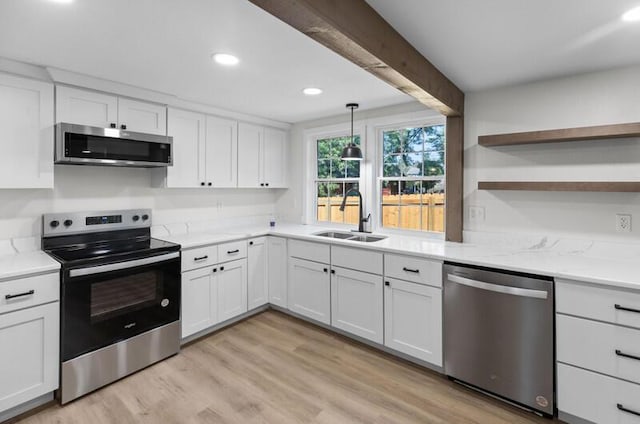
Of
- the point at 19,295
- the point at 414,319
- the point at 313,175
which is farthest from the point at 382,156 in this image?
the point at 19,295

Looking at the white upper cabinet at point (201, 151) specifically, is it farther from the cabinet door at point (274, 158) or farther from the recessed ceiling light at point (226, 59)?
the recessed ceiling light at point (226, 59)

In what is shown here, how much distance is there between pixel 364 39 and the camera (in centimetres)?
151

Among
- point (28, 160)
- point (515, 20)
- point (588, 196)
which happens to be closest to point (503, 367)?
point (588, 196)

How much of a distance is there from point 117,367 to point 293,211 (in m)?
2.51

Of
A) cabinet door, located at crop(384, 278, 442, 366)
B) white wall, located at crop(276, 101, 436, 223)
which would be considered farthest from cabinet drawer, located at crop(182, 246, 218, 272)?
cabinet door, located at crop(384, 278, 442, 366)

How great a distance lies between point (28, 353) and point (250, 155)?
2563 millimetres

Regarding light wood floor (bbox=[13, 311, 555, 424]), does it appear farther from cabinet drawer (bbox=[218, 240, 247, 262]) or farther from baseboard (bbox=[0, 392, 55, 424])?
cabinet drawer (bbox=[218, 240, 247, 262])

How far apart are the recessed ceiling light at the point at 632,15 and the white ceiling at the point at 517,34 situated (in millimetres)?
30

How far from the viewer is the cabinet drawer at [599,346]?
5.80ft

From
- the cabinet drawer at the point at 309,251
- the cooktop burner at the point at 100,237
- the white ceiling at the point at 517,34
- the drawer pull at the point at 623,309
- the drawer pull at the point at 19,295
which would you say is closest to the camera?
the white ceiling at the point at 517,34

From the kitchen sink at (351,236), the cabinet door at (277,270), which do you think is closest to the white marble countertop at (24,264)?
the cabinet door at (277,270)

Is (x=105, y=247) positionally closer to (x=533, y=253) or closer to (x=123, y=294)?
(x=123, y=294)

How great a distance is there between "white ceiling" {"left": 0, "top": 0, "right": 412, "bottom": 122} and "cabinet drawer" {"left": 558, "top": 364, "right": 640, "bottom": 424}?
2310mm

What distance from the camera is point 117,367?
2.38 m
